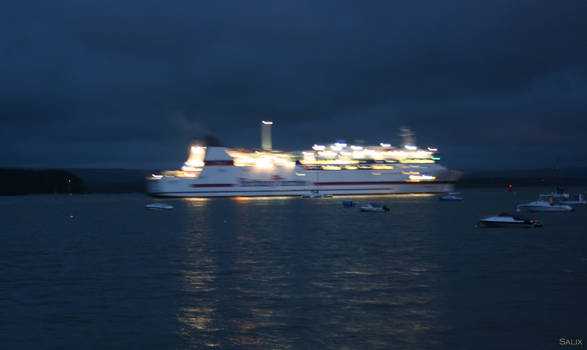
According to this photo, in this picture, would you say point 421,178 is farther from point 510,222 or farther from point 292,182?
point 510,222

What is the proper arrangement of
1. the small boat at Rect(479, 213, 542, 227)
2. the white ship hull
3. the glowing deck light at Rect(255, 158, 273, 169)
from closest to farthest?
the small boat at Rect(479, 213, 542, 227), the white ship hull, the glowing deck light at Rect(255, 158, 273, 169)

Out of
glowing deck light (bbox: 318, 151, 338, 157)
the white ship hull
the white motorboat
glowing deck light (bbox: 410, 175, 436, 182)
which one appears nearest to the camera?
the white motorboat

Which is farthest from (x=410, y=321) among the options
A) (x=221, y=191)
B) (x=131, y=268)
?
(x=221, y=191)

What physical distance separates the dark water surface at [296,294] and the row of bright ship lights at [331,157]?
274 ft

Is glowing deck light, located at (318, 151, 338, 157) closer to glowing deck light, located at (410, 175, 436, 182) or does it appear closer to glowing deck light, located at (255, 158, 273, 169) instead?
glowing deck light, located at (255, 158, 273, 169)

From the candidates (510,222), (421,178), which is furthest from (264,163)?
(510,222)

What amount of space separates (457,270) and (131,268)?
48.0ft

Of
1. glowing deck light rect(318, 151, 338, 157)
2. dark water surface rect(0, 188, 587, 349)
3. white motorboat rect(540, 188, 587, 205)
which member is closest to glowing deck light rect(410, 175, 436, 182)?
glowing deck light rect(318, 151, 338, 157)

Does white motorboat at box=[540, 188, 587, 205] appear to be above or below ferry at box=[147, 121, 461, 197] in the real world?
below

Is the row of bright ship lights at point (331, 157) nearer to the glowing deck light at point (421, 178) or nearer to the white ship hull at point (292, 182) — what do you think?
the white ship hull at point (292, 182)

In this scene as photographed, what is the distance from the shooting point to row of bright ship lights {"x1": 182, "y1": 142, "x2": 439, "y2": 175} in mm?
119125

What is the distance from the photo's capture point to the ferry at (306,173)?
11619cm

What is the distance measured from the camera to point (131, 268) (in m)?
24.2

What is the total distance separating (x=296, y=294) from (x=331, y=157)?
4238 inches
